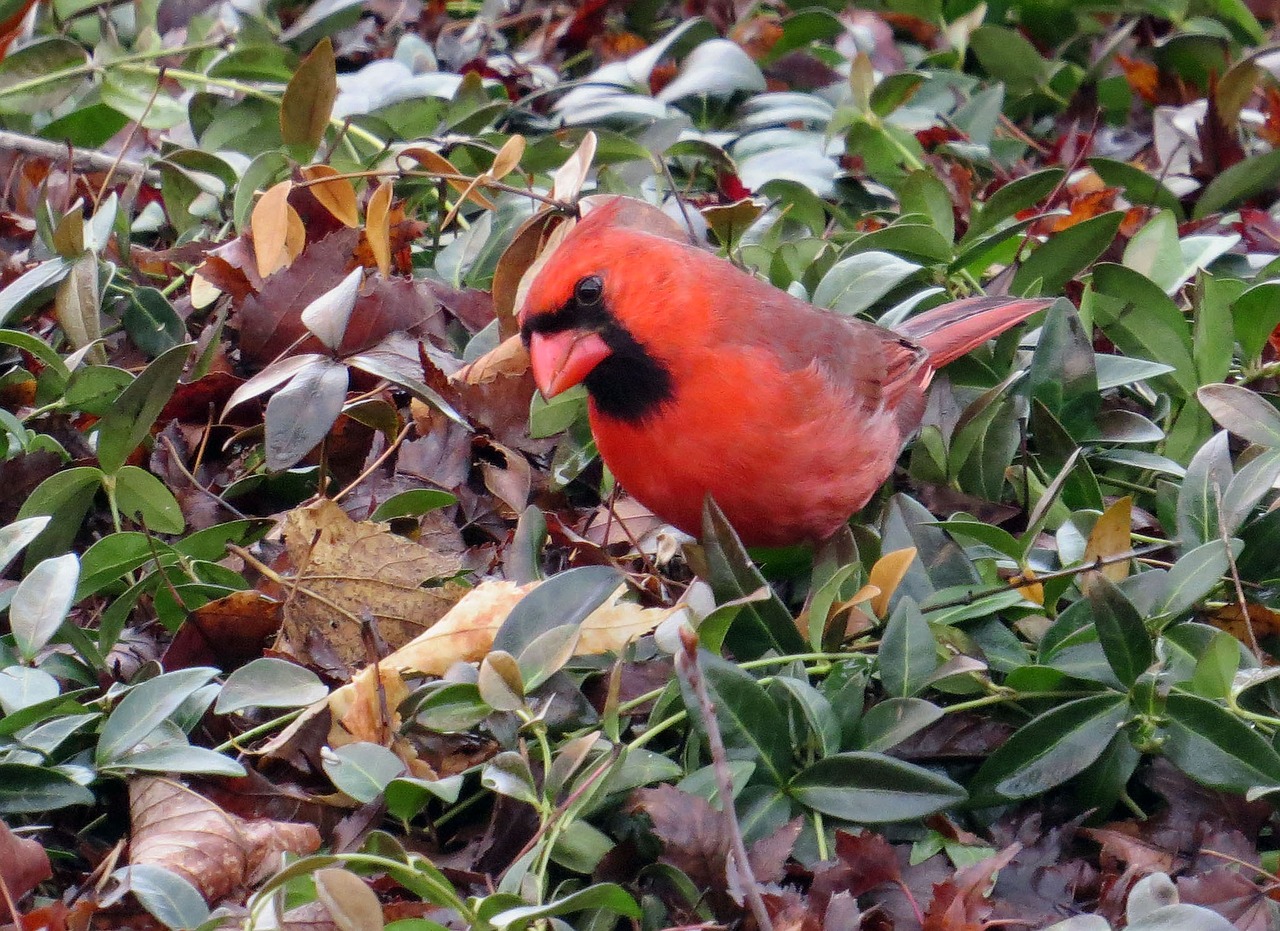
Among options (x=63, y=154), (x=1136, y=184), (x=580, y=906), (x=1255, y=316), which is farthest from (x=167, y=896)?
(x=1136, y=184)

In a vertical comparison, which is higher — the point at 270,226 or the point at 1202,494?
the point at 270,226

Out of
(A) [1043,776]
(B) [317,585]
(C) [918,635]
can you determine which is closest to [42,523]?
(B) [317,585]

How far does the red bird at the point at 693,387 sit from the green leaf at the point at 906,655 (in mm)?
494

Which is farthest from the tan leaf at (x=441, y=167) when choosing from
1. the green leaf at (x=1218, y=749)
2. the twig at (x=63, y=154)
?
the green leaf at (x=1218, y=749)

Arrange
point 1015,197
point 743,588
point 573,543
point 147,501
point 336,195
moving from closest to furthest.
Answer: point 743,588 < point 147,501 < point 573,543 < point 336,195 < point 1015,197

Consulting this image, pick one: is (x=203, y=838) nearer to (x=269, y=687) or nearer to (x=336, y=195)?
(x=269, y=687)

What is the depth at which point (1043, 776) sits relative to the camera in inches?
71.7

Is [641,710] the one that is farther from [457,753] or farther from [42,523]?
[42,523]

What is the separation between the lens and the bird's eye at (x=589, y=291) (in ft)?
7.55

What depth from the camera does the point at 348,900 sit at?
1417mm

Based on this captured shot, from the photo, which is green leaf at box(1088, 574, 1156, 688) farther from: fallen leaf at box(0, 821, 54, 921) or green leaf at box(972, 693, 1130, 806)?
fallen leaf at box(0, 821, 54, 921)

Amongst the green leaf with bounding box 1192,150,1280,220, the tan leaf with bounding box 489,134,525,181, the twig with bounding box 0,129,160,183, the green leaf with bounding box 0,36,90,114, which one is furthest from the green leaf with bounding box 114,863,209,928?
the green leaf with bounding box 1192,150,1280,220

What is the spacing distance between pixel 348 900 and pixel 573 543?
103 centimetres

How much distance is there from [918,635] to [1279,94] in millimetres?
2244
